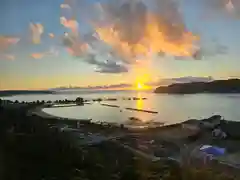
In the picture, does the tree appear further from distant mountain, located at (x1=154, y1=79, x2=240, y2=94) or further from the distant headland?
distant mountain, located at (x1=154, y1=79, x2=240, y2=94)

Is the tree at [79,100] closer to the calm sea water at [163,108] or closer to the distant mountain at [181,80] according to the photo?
the calm sea water at [163,108]

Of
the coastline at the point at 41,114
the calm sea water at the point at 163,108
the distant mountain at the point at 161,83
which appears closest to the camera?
the calm sea water at the point at 163,108

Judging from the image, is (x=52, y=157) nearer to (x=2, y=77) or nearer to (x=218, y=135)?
(x=2, y=77)

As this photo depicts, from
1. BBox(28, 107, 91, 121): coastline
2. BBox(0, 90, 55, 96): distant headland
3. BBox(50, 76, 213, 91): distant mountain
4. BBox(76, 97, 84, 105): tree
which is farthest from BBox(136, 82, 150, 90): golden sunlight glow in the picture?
BBox(0, 90, 55, 96): distant headland

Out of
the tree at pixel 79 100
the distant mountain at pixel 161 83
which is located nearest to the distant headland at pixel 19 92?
the distant mountain at pixel 161 83

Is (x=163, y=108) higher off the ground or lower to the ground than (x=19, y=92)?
lower

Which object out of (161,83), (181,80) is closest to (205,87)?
(181,80)

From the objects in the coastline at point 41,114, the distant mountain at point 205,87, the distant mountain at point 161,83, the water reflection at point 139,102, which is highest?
the distant mountain at point 161,83

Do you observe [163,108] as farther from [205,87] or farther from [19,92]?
[19,92]
